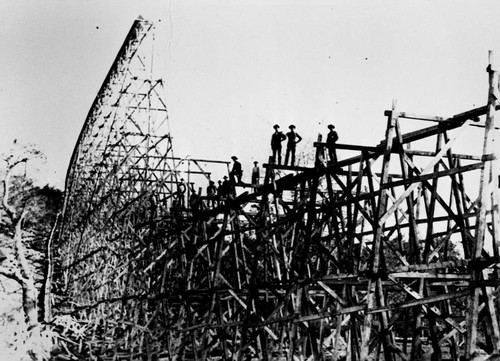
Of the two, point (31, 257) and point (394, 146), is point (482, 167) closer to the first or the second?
point (394, 146)

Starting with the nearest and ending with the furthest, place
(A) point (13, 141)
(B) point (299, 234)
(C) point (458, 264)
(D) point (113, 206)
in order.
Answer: (C) point (458, 264) → (B) point (299, 234) → (A) point (13, 141) → (D) point (113, 206)

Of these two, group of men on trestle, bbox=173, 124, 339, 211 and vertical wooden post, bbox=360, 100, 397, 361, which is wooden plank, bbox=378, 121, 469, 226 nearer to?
vertical wooden post, bbox=360, 100, 397, 361

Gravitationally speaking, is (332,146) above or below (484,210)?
above

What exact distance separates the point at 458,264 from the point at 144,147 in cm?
1193

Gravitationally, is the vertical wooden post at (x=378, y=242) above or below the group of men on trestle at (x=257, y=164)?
below

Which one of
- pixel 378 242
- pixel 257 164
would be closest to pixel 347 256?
pixel 378 242

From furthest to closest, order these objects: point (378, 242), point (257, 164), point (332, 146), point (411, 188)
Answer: point (257, 164) < point (332, 146) < point (378, 242) < point (411, 188)

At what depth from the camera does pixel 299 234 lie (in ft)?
30.7

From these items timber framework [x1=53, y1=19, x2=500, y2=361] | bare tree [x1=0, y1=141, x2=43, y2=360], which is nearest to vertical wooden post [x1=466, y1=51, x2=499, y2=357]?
timber framework [x1=53, y1=19, x2=500, y2=361]

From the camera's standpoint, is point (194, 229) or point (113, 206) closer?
point (194, 229)

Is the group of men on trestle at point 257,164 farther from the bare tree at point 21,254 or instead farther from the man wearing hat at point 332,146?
the bare tree at point 21,254

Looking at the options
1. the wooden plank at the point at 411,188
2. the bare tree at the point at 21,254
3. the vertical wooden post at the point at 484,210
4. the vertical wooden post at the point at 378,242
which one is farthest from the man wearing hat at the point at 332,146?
the bare tree at the point at 21,254

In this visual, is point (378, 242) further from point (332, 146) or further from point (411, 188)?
point (332, 146)

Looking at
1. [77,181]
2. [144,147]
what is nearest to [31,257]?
[77,181]
